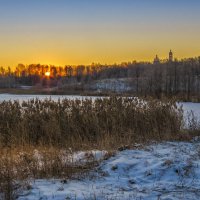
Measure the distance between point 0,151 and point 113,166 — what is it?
9.44 ft

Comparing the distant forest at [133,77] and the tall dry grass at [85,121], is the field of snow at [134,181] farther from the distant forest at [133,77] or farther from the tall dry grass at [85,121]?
the distant forest at [133,77]

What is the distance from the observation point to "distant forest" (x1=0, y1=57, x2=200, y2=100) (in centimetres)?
8456

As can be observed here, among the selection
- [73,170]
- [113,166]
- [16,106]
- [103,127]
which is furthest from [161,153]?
[16,106]

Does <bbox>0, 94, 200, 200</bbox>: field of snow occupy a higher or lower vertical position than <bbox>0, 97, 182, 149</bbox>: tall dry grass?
lower

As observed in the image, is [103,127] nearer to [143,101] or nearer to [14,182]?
[143,101]

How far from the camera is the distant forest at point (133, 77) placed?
3329 inches

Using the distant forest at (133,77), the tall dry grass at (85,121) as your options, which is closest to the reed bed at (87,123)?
the tall dry grass at (85,121)

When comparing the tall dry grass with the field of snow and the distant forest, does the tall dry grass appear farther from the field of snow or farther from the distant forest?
the distant forest

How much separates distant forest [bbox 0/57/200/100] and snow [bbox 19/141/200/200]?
1840 inches

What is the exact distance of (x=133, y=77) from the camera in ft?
391

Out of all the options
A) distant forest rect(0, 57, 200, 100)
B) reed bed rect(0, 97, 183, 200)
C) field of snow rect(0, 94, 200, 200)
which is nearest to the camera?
field of snow rect(0, 94, 200, 200)

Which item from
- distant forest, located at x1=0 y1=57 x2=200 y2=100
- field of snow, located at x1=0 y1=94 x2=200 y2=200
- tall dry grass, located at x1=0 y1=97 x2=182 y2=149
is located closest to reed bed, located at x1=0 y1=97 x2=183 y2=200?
tall dry grass, located at x1=0 y1=97 x2=182 y2=149

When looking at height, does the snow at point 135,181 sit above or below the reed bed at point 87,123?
below

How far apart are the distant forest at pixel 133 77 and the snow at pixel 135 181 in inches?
1840
